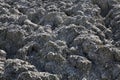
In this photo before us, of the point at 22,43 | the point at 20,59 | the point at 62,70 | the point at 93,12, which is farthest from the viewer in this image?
the point at 93,12

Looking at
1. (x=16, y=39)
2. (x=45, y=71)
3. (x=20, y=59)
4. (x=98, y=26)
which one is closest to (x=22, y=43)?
(x=16, y=39)

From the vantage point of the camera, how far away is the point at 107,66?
712cm

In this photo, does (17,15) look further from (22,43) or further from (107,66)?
(107,66)

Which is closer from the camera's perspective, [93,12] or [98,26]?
[98,26]

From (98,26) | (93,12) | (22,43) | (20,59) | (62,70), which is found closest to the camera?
(62,70)

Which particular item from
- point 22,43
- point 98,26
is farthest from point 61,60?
point 98,26

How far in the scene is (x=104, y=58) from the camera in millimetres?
7277

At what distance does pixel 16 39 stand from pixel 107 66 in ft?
9.41

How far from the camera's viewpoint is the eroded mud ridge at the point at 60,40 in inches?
275

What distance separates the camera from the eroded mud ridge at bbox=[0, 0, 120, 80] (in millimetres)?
6996

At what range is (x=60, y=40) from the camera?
26.8 ft

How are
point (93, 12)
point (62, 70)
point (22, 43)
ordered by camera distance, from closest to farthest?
1. point (62, 70)
2. point (22, 43)
3. point (93, 12)

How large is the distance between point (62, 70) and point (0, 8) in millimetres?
4572

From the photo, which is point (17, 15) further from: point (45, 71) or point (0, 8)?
point (45, 71)
